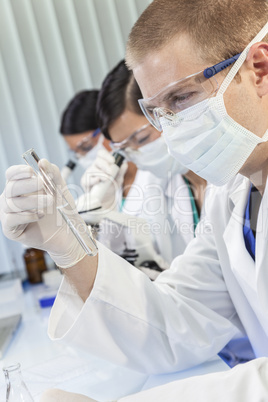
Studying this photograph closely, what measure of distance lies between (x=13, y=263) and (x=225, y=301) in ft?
7.77

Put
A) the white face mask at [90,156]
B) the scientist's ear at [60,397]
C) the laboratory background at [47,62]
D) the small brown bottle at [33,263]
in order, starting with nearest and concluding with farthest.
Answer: the scientist's ear at [60,397]
the white face mask at [90,156]
the small brown bottle at [33,263]
the laboratory background at [47,62]

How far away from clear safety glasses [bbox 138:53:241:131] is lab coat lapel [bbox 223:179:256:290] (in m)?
0.36

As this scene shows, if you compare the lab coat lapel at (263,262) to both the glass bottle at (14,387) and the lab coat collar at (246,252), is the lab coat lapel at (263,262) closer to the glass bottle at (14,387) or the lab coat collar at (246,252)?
the lab coat collar at (246,252)

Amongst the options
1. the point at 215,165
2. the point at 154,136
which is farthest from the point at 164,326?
the point at 154,136

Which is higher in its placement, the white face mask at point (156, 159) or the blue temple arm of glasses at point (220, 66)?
the blue temple arm of glasses at point (220, 66)

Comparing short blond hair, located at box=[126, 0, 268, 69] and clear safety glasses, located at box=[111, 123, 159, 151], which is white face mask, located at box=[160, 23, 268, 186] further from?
clear safety glasses, located at box=[111, 123, 159, 151]

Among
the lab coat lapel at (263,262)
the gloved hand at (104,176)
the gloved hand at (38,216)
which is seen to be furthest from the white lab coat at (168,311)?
the gloved hand at (104,176)

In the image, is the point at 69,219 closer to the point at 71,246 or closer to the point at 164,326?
the point at 71,246

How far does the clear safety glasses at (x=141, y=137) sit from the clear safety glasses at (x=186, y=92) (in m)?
0.95

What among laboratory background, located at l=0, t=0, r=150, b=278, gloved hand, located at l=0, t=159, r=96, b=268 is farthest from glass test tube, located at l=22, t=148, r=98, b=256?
laboratory background, located at l=0, t=0, r=150, b=278

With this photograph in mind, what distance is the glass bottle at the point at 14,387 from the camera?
1162mm

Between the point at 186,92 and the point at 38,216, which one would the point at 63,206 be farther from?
the point at 186,92

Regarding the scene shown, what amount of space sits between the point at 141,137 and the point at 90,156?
99 cm

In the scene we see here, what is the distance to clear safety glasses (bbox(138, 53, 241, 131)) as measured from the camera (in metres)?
1.46
